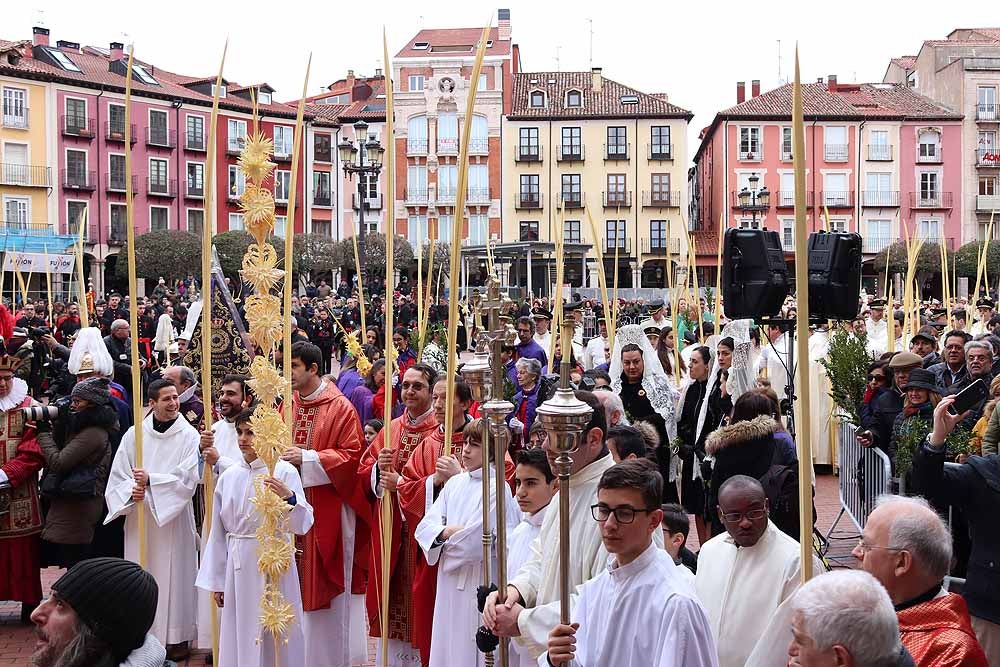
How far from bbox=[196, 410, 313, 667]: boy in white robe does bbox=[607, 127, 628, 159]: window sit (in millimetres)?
54317

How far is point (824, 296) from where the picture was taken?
22.5 feet

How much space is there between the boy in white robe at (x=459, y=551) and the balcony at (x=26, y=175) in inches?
1910

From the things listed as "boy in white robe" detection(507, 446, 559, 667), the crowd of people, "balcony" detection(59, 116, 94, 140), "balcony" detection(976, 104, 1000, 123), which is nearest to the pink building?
"balcony" detection(976, 104, 1000, 123)

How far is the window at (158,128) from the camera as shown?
173ft

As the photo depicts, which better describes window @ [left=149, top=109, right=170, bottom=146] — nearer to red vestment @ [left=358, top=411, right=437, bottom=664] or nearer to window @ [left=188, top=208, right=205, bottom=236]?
window @ [left=188, top=208, right=205, bottom=236]

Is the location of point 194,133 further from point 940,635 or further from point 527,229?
point 940,635

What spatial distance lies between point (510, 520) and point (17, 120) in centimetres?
4913

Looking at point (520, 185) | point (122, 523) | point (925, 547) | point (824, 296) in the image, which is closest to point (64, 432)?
point (122, 523)

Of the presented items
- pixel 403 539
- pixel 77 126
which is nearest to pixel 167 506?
pixel 403 539

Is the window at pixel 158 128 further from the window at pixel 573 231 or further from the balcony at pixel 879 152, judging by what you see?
the balcony at pixel 879 152

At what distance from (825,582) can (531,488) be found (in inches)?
86.6

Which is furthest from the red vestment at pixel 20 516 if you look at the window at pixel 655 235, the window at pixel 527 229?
the window at pixel 655 235

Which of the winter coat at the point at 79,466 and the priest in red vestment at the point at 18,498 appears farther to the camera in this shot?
the priest in red vestment at the point at 18,498

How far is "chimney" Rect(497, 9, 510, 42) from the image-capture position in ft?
203
